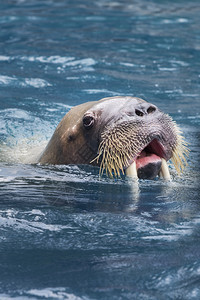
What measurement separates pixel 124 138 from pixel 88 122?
0.40 m

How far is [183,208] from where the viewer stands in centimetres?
405

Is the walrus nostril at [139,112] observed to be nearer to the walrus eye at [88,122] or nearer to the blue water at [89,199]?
the walrus eye at [88,122]

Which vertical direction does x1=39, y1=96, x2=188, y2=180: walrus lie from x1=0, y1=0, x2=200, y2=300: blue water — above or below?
above

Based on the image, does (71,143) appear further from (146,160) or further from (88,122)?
(146,160)

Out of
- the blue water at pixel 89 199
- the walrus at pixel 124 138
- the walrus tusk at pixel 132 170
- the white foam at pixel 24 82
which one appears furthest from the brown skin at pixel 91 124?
the white foam at pixel 24 82

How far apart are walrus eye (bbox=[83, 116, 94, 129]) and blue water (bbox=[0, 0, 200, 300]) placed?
15.7 inches

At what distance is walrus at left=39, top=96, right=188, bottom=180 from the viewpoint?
446 centimetres

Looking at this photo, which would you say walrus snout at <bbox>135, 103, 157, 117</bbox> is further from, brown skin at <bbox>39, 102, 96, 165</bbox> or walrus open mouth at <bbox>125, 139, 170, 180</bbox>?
brown skin at <bbox>39, 102, 96, 165</bbox>

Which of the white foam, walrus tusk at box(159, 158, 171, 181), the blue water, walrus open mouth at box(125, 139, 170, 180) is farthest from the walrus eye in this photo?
the white foam

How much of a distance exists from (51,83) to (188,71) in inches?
107

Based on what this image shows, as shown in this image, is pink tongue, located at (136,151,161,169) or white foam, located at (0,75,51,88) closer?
pink tongue, located at (136,151,161,169)

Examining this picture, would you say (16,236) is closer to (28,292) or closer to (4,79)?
(28,292)

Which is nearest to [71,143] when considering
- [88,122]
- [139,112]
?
[88,122]

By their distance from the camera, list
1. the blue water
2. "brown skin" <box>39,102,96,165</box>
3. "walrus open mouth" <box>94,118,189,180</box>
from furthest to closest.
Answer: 1. "brown skin" <box>39,102,96,165</box>
2. "walrus open mouth" <box>94,118,189,180</box>
3. the blue water
